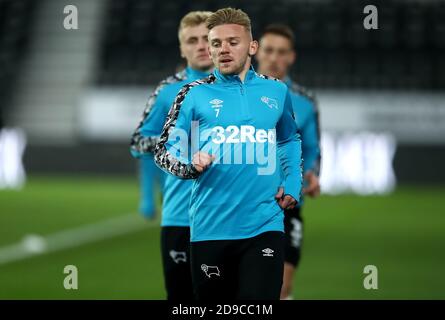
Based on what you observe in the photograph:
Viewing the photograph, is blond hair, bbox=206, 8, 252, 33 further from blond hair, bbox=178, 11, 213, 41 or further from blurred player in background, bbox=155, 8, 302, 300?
blond hair, bbox=178, 11, 213, 41

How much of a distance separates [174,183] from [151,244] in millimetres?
7718

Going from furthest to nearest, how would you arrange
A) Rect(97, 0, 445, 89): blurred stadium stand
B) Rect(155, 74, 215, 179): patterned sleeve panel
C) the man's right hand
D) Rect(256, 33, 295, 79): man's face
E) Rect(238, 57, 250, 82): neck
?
Rect(97, 0, 445, 89): blurred stadium stand < Rect(256, 33, 295, 79): man's face < Rect(238, 57, 250, 82): neck < Rect(155, 74, 215, 179): patterned sleeve panel < the man's right hand

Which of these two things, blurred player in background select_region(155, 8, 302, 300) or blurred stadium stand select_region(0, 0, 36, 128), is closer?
blurred player in background select_region(155, 8, 302, 300)

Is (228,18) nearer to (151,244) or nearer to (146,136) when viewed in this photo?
(146,136)

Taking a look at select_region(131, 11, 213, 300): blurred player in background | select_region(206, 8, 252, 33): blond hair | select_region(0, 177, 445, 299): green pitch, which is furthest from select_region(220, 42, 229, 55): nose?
select_region(0, 177, 445, 299): green pitch

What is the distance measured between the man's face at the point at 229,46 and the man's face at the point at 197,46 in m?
1.38

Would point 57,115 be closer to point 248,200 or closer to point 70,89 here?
point 70,89

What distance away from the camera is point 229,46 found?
19.3ft

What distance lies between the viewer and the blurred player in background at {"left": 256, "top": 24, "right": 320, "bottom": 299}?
8.69 m

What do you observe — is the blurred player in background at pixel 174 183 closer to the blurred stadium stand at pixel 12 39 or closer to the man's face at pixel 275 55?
the man's face at pixel 275 55

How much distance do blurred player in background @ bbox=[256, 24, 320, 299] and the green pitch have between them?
153cm

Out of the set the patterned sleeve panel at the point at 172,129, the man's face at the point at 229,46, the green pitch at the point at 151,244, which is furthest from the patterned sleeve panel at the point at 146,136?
the green pitch at the point at 151,244

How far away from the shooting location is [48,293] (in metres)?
10.3

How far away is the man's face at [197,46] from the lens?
7.34 m
